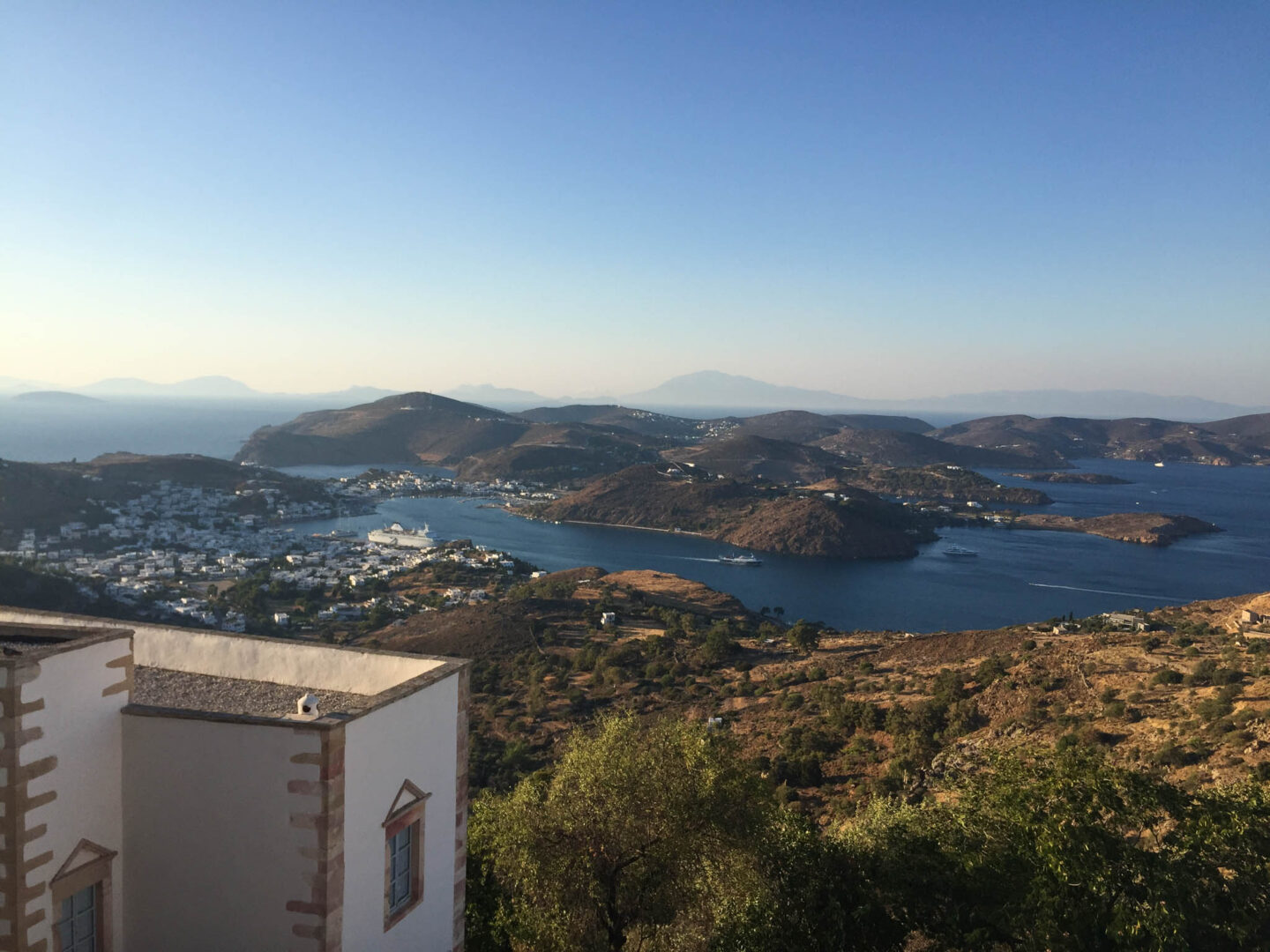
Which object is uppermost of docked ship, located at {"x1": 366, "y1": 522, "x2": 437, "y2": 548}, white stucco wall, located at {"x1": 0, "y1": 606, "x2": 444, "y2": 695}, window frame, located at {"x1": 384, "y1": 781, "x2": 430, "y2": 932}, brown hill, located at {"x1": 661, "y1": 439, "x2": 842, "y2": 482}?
white stucco wall, located at {"x1": 0, "y1": 606, "x2": 444, "y2": 695}

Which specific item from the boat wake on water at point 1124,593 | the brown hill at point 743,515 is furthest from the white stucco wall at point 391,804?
the brown hill at point 743,515

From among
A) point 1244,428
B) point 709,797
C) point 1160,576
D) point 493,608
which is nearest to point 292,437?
point 493,608

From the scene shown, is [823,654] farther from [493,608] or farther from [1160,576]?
[1160,576]

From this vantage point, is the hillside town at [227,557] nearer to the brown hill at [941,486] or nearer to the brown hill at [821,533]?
the brown hill at [821,533]

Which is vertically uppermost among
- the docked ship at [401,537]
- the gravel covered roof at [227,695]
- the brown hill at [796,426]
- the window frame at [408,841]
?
the brown hill at [796,426]

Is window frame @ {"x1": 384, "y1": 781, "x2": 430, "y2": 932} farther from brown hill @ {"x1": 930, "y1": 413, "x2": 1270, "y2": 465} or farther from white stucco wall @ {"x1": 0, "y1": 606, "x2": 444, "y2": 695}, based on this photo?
brown hill @ {"x1": 930, "y1": 413, "x2": 1270, "y2": 465}

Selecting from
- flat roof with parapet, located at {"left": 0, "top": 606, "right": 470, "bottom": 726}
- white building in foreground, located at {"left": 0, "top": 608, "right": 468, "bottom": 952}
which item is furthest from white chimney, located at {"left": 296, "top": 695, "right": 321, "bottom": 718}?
flat roof with parapet, located at {"left": 0, "top": 606, "right": 470, "bottom": 726}
